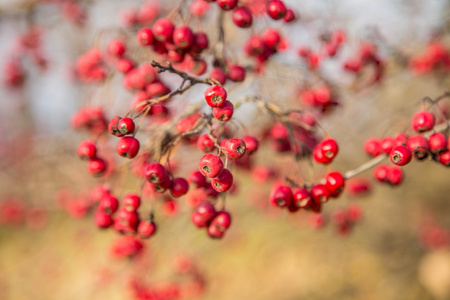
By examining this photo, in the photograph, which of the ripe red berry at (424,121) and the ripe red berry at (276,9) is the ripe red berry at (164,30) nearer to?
the ripe red berry at (276,9)

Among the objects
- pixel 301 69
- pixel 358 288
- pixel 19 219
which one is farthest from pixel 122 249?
pixel 358 288

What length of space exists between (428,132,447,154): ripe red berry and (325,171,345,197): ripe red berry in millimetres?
475

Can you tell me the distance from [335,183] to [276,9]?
111cm

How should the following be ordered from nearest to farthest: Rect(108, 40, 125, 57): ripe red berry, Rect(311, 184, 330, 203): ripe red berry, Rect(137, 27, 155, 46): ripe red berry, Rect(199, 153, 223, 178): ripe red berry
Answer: Rect(199, 153, 223, 178): ripe red berry
Rect(311, 184, 330, 203): ripe red berry
Rect(137, 27, 155, 46): ripe red berry
Rect(108, 40, 125, 57): ripe red berry

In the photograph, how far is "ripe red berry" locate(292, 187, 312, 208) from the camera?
1658 millimetres

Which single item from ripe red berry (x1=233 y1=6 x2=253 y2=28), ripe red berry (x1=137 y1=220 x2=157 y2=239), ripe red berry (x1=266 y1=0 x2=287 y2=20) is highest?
ripe red berry (x1=266 y1=0 x2=287 y2=20)

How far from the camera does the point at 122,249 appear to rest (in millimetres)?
2758

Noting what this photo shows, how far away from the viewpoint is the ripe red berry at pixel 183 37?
1746 millimetres

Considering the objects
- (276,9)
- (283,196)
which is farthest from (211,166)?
(276,9)

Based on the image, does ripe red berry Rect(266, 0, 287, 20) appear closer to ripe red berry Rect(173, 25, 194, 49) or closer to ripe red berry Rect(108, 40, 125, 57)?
ripe red berry Rect(173, 25, 194, 49)

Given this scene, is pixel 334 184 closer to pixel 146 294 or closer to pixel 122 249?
pixel 122 249

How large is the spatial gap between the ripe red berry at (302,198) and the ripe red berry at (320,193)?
0.15ft

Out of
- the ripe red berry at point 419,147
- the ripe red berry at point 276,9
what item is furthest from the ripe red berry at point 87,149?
the ripe red berry at point 419,147

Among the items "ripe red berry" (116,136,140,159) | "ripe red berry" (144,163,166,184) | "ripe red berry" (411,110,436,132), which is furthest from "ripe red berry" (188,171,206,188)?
"ripe red berry" (411,110,436,132)
